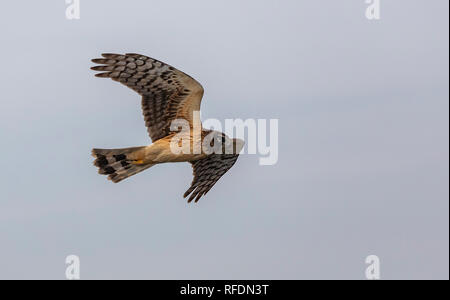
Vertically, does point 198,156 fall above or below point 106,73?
below

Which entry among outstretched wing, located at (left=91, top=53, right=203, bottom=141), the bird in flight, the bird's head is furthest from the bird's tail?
the bird's head

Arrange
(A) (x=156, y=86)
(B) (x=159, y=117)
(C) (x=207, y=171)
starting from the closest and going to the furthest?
(A) (x=156, y=86)
(B) (x=159, y=117)
(C) (x=207, y=171)

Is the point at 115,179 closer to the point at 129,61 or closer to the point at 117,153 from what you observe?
the point at 117,153

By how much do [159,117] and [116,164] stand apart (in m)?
1.39

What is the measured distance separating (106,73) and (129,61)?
494 mm

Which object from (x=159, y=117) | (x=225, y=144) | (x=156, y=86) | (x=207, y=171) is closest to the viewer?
(x=156, y=86)

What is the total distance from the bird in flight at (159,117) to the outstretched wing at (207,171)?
37 centimetres

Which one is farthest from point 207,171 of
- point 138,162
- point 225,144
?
point 138,162

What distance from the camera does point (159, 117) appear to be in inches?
953

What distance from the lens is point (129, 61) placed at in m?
23.7

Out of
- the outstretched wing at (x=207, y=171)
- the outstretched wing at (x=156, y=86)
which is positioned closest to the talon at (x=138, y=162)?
the outstretched wing at (x=156, y=86)

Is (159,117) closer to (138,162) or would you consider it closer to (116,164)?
(138,162)

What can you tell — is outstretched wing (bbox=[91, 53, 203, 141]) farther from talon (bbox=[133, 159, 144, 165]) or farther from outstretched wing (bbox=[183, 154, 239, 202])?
outstretched wing (bbox=[183, 154, 239, 202])

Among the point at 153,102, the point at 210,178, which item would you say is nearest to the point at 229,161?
the point at 210,178
